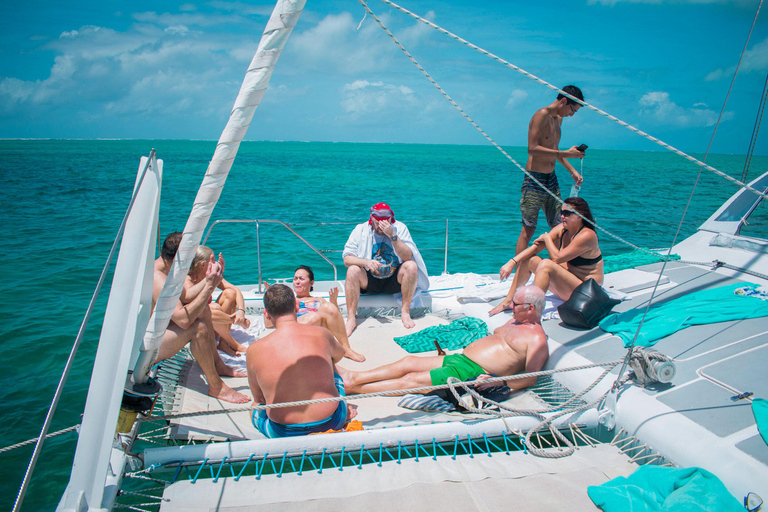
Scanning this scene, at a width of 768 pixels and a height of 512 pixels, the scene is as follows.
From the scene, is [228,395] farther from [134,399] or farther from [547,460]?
[547,460]

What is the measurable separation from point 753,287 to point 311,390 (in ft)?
13.2

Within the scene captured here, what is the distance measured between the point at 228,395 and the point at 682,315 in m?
3.62

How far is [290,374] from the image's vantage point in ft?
8.63

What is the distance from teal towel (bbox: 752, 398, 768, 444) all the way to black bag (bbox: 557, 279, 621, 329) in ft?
4.43

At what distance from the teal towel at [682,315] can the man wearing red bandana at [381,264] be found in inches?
73.6

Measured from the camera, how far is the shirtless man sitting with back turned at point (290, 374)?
8.67ft

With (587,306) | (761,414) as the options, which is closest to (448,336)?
(587,306)

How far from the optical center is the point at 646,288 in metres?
4.60

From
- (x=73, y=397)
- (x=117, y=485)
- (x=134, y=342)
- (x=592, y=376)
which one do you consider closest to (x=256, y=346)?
(x=134, y=342)

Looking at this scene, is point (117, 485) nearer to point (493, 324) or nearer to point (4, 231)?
point (493, 324)

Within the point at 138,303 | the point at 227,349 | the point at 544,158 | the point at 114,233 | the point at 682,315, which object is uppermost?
the point at 544,158

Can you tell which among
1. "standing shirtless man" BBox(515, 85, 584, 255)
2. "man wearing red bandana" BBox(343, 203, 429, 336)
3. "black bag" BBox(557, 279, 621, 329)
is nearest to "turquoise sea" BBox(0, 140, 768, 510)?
"man wearing red bandana" BBox(343, 203, 429, 336)

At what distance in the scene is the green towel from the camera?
4273 mm

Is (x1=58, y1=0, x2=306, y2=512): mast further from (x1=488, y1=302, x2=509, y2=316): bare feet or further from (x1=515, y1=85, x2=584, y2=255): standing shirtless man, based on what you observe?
(x1=515, y1=85, x2=584, y2=255): standing shirtless man
